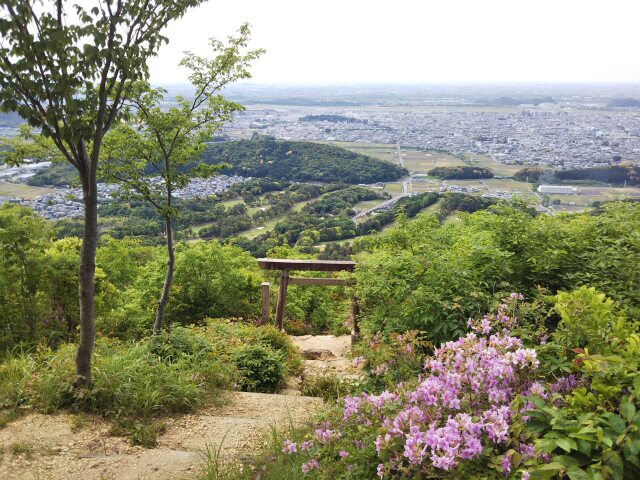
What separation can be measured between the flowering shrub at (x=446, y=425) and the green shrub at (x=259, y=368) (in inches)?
103

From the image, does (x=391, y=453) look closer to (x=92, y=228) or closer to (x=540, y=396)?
(x=540, y=396)

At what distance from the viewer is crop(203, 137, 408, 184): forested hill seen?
41.8 metres

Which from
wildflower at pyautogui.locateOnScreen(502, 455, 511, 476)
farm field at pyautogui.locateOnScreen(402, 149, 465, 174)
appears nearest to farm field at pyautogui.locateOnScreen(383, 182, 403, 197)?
farm field at pyautogui.locateOnScreen(402, 149, 465, 174)

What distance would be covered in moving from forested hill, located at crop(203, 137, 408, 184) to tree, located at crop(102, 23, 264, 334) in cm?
3376

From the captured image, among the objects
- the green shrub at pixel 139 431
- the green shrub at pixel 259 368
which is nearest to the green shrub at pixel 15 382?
the green shrub at pixel 139 431

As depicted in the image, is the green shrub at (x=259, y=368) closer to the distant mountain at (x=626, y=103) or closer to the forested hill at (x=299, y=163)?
Answer: the forested hill at (x=299, y=163)

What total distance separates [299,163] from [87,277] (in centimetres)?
4171

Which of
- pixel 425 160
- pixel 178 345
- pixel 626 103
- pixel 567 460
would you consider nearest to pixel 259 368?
pixel 178 345

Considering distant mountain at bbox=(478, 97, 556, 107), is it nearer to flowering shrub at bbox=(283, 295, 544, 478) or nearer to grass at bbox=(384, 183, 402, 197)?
grass at bbox=(384, 183, 402, 197)

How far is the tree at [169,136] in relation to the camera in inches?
236

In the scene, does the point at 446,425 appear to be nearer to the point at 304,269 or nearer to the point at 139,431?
the point at 139,431

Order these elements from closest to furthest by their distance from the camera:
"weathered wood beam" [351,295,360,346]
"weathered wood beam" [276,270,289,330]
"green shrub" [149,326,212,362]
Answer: "green shrub" [149,326,212,362], "weathered wood beam" [351,295,360,346], "weathered wood beam" [276,270,289,330]

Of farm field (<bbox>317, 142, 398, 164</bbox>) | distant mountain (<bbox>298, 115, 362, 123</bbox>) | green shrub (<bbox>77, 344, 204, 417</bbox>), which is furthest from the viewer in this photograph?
distant mountain (<bbox>298, 115, 362, 123</bbox>)

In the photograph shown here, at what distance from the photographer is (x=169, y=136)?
6246 mm
